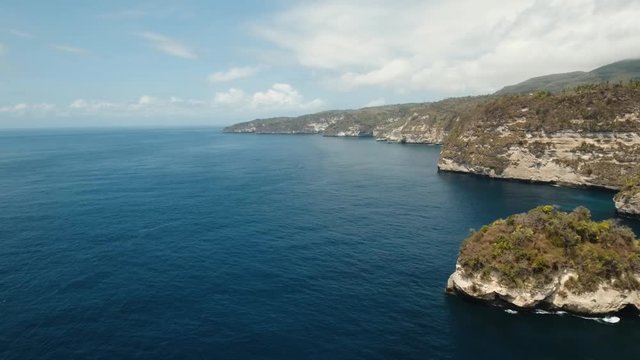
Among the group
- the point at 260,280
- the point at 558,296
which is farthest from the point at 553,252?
the point at 260,280

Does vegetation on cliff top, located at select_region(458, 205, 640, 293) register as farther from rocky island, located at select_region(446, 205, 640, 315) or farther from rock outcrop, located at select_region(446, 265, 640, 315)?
rock outcrop, located at select_region(446, 265, 640, 315)

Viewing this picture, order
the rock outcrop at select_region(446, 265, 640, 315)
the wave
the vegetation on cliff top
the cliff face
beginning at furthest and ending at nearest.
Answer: the cliff face < the vegetation on cliff top < the rock outcrop at select_region(446, 265, 640, 315) < the wave

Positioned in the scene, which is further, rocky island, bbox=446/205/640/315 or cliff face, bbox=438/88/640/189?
cliff face, bbox=438/88/640/189

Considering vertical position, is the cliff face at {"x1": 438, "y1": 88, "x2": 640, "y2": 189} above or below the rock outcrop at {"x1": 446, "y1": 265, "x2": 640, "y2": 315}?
above

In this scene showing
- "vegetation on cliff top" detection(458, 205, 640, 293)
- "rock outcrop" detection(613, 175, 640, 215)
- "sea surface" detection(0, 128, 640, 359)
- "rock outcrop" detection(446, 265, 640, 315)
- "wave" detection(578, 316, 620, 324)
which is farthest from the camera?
"rock outcrop" detection(613, 175, 640, 215)

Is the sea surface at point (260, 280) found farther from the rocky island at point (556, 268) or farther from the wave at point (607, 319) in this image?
the rocky island at point (556, 268)

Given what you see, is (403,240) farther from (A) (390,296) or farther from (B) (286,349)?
(B) (286,349)

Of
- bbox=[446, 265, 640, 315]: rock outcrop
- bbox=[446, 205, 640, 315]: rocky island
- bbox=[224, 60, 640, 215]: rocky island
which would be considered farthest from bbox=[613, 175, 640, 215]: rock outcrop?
bbox=[446, 265, 640, 315]: rock outcrop
